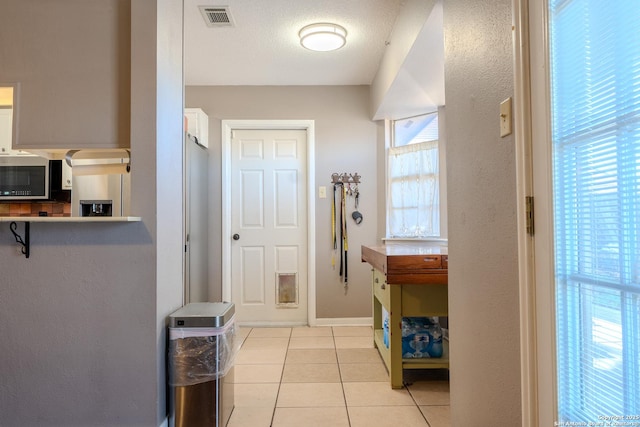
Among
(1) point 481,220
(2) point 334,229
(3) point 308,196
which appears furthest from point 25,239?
(2) point 334,229

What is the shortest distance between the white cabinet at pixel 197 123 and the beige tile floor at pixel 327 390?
203 cm

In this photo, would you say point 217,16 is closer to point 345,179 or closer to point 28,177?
point 345,179

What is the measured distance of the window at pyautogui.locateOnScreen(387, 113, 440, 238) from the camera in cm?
327

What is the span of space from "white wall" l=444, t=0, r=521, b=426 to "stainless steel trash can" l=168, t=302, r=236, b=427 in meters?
1.11

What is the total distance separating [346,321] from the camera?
3705mm

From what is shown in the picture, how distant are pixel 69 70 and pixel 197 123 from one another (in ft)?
5.57

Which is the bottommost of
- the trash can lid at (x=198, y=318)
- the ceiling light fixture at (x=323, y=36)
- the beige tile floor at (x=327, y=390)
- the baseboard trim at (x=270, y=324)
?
the baseboard trim at (x=270, y=324)

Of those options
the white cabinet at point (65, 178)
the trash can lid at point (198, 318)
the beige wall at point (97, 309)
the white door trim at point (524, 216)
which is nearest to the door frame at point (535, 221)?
the white door trim at point (524, 216)

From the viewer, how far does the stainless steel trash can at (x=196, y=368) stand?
1677 mm

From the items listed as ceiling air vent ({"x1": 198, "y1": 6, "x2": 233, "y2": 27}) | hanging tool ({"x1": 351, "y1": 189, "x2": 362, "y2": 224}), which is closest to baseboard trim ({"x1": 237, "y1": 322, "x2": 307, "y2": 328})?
hanging tool ({"x1": 351, "y1": 189, "x2": 362, "y2": 224})

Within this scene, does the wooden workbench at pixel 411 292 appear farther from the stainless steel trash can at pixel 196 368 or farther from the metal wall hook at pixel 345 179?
the metal wall hook at pixel 345 179

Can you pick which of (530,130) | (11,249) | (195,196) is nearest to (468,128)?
(530,130)

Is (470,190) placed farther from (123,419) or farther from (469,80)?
(123,419)

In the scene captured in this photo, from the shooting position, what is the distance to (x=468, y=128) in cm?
139
